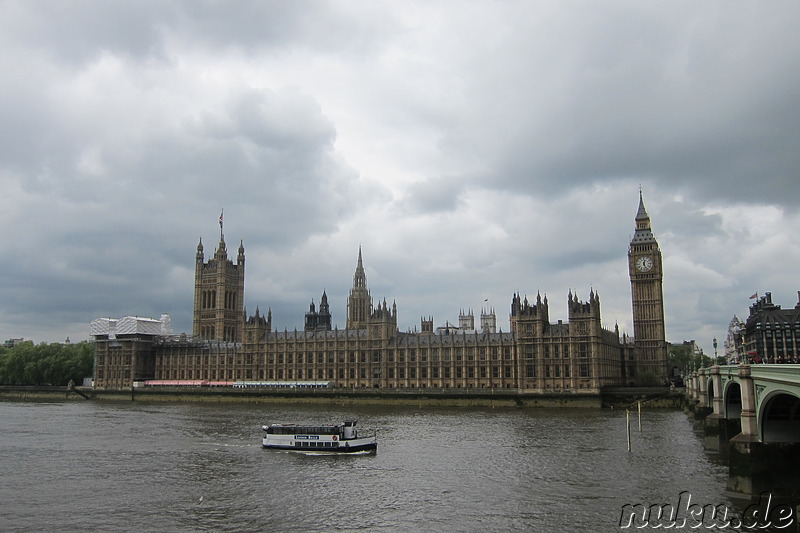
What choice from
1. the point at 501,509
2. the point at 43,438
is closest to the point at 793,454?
the point at 501,509

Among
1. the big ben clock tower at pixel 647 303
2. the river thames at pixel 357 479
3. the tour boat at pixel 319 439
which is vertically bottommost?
the river thames at pixel 357 479

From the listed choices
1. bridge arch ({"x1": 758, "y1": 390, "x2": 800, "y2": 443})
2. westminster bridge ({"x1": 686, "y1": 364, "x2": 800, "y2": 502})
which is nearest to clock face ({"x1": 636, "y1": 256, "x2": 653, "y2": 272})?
westminster bridge ({"x1": 686, "y1": 364, "x2": 800, "y2": 502})

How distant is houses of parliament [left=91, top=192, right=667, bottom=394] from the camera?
12875 centimetres

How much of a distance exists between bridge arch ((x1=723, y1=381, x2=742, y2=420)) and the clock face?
306ft

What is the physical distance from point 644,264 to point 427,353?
54874 millimetres

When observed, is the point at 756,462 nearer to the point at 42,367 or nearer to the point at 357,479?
the point at 357,479

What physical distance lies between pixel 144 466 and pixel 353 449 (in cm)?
1813

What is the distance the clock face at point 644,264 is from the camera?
156 m

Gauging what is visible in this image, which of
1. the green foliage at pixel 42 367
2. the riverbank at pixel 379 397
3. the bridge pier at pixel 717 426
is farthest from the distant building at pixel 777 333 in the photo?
the green foliage at pixel 42 367

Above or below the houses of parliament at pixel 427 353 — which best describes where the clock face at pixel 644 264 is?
above

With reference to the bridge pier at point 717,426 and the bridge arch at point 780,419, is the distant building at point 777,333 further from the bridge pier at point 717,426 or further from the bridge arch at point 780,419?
the bridge arch at point 780,419

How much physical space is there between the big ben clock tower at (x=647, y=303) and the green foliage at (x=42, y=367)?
146471mm

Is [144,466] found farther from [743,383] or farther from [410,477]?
[743,383]

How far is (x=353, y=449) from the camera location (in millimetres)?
63000
